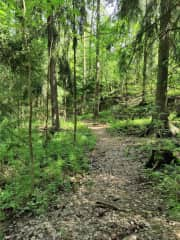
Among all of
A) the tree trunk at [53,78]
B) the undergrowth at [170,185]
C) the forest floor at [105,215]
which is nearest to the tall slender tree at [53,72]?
the tree trunk at [53,78]

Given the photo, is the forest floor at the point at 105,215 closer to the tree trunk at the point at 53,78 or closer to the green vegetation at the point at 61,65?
the green vegetation at the point at 61,65

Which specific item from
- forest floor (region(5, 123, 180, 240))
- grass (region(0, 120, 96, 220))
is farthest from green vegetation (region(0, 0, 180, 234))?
forest floor (region(5, 123, 180, 240))

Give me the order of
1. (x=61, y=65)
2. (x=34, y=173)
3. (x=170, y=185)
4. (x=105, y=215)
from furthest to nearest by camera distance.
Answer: (x=61, y=65) → (x=34, y=173) → (x=170, y=185) → (x=105, y=215)

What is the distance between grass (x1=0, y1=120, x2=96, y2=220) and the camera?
11.9 ft

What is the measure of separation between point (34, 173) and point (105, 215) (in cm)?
214

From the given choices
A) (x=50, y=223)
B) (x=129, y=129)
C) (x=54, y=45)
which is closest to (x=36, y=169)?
(x=50, y=223)

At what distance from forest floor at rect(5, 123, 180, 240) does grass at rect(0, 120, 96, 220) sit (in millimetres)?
258

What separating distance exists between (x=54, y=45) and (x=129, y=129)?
17.4 feet

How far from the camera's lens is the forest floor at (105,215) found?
2625 millimetres

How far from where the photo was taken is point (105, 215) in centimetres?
302

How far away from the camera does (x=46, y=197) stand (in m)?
3.72

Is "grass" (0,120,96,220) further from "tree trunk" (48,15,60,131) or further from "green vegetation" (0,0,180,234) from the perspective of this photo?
"tree trunk" (48,15,60,131)

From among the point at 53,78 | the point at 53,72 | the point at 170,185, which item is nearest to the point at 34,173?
the point at 170,185

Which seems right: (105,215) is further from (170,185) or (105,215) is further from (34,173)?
(34,173)
